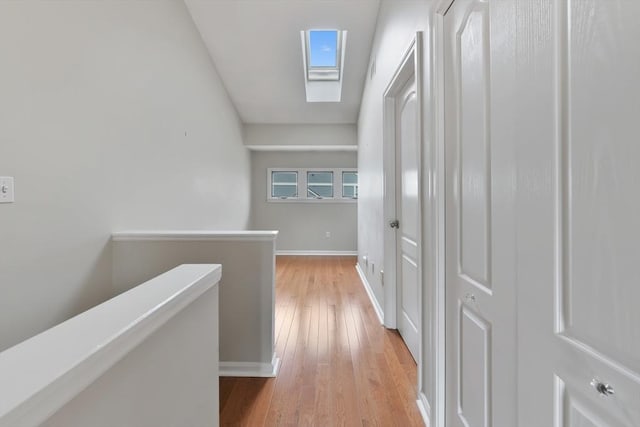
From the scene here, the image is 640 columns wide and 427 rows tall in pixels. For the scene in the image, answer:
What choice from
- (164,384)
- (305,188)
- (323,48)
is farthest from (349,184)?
(164,384)

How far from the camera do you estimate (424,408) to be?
Answer: 1558mm

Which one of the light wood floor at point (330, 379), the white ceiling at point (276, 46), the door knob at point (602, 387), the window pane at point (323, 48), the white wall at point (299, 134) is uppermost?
→ the window pane at point (323, 48)

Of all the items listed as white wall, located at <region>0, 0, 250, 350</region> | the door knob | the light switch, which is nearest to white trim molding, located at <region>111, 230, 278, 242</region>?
white wall, located at <region>0, 0, 250, 350</region>

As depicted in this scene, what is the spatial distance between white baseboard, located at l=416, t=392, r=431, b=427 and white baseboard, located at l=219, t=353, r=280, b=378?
889 mm

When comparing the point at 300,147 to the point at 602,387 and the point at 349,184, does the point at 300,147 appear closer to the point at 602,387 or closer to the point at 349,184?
the point at 349,184

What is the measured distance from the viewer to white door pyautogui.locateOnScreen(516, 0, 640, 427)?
507 mm

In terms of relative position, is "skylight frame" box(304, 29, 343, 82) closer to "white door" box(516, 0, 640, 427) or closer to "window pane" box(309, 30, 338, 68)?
"window pane" box(309, 30, 338, 68)

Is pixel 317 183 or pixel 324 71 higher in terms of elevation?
pixel 324 71

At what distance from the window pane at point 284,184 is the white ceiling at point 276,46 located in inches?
57.5

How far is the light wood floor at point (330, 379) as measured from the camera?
1573 mm

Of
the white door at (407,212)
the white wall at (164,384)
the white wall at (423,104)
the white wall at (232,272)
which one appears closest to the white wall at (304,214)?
the white wall at (423,104)

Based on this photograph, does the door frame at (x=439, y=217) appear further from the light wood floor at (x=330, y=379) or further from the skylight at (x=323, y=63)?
the skylight at (x=323, y=63)

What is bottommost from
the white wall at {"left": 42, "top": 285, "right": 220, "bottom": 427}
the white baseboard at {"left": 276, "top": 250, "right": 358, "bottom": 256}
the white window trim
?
the white baseboard at {"left": 276, "top": 250, "right": 358, "bottom": 256}

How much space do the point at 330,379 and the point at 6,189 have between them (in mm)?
1941
